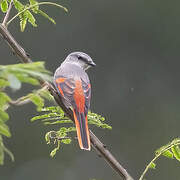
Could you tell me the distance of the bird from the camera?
11.3 ft

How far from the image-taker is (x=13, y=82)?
223cm

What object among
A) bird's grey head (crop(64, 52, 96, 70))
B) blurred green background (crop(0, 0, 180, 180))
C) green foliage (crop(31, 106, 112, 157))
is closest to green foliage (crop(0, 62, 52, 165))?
green foliage (crop(31, 106, 112, 157))

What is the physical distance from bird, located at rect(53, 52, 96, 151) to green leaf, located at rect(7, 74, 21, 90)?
1.07 m

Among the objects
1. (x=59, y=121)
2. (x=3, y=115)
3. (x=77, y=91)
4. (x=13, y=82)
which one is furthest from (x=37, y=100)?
(x=77, y=91)

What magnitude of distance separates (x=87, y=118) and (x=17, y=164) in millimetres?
10839

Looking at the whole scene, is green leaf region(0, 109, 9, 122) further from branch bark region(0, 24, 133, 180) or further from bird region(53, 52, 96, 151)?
bird region(53, 52, 96, 151)

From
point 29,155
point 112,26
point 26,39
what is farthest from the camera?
point 112,26

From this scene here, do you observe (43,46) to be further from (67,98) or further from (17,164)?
(67,98)

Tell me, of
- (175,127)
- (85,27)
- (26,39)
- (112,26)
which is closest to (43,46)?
(26,39)

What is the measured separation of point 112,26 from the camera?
15.5 metres

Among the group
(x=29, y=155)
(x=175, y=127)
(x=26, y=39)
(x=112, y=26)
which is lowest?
(x=175, y=127)

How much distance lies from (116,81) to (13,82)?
12.8 m

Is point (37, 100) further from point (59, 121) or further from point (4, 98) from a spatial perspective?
point (59, 121)

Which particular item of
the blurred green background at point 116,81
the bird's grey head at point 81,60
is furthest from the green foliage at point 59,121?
the blurred green background at point 116,81
